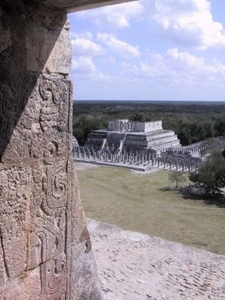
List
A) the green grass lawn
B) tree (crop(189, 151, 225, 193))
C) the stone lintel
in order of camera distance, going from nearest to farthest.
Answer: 1. the stone lintel
2. the green grass lawn
3. tree (crop(189, 151, 225, 193))

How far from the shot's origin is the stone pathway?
521cm

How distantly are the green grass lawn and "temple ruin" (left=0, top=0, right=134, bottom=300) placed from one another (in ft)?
28.7

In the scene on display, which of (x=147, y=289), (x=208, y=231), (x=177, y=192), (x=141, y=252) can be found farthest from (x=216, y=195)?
(x=147, y=289)

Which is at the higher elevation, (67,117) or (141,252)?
(67,117)

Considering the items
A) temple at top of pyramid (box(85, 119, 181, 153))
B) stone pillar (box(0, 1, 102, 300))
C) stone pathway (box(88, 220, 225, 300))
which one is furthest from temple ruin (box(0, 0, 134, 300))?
temple at top of pyramid (box(85, 119, 181, 153))

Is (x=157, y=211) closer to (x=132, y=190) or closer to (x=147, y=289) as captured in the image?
(x=132, y=190)

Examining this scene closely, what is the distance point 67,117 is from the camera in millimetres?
2934

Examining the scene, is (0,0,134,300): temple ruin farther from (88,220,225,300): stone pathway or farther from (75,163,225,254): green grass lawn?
(75,163,225,254): green grass lawn

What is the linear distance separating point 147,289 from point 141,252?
1467 millimetres

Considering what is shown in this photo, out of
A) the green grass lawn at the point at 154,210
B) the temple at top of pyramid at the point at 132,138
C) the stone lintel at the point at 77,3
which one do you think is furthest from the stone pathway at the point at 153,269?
the temple at top of pyramid at the point at 132,138

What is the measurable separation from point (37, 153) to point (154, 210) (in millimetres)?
13603

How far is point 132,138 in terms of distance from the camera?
33531 millimetres

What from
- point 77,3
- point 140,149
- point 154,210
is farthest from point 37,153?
point 140,149

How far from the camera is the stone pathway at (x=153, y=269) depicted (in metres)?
5.21
